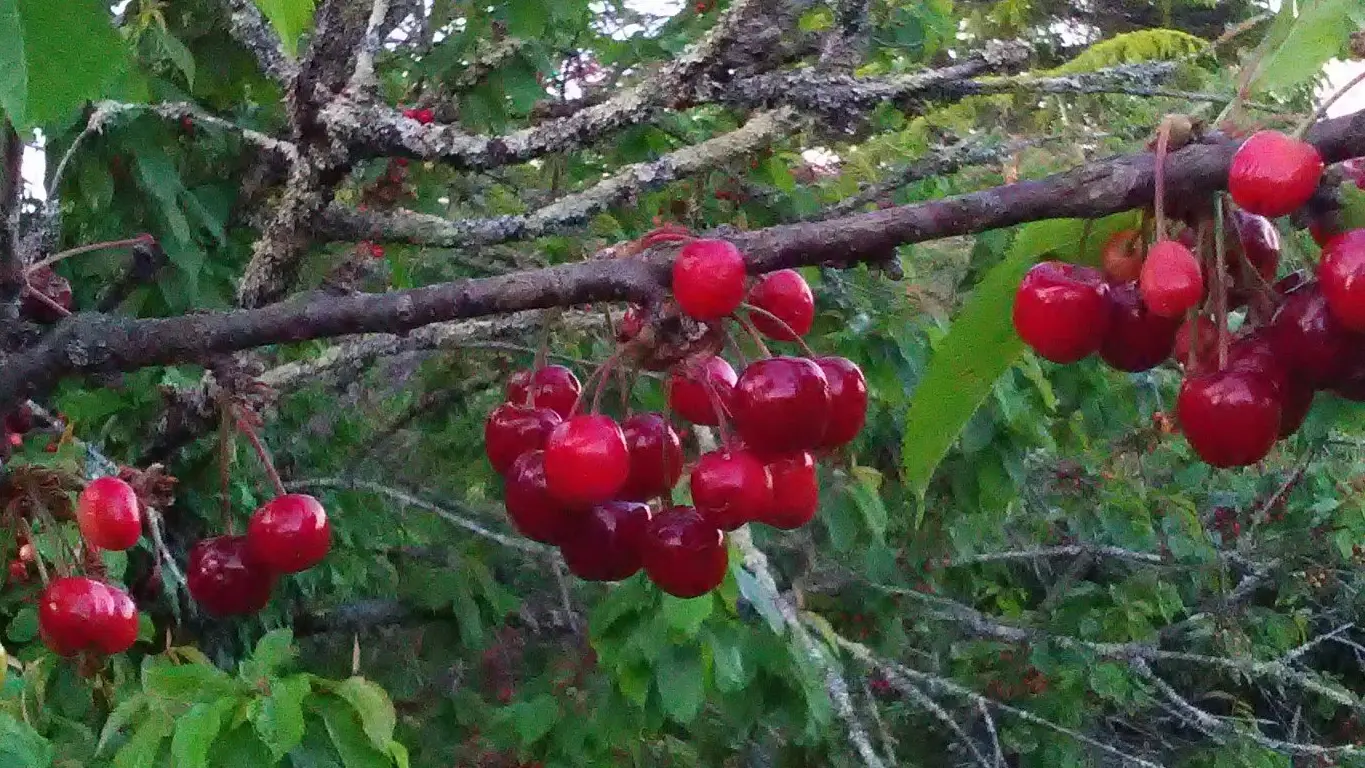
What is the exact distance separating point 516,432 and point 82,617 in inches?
34.2

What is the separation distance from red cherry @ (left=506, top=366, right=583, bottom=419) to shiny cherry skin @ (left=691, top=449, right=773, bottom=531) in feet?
0.75

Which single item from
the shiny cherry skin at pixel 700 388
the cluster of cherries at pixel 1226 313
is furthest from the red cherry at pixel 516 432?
the cluster of cherries at pixel 1226 313

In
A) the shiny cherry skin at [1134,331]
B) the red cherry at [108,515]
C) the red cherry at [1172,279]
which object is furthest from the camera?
the red cherry at [108,515]

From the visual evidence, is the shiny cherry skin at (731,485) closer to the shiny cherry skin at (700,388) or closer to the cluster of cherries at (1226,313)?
the shiny cherry skin at (700,388)

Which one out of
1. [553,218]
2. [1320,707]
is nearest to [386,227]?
[553,218]

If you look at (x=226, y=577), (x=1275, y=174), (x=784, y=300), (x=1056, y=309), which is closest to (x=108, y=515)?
(x=226, y=577)

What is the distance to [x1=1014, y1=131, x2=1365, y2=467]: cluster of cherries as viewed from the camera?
0.64m

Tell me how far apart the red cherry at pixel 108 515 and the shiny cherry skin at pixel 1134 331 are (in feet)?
3.90

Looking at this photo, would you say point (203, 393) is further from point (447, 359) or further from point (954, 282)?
point (954, 282)

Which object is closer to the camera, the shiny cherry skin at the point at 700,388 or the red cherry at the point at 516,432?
the shiny cherry skin at the point at 700,388

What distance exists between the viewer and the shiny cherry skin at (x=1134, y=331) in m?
0.78

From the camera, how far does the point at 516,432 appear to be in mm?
1029

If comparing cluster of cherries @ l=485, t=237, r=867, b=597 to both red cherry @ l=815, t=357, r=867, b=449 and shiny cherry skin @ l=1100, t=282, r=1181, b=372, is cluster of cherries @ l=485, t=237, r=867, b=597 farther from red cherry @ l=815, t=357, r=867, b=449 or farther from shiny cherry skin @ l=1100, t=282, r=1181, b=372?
shiny cherry skin @ l=1100, t=282, r=1181, b=372

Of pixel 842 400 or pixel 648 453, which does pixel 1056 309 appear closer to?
pixel 842 400
